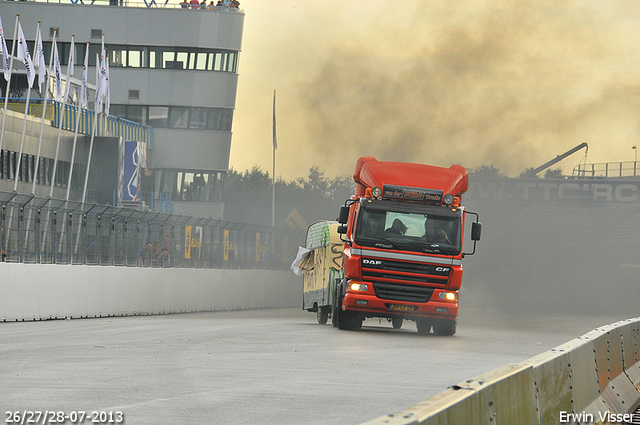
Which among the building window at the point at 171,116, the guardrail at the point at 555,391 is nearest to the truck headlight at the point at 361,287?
the guardrail at the point at 555,391

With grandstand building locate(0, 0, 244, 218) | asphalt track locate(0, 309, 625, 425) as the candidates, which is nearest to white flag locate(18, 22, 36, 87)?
asphalt track locate(0, 309, 625, 425)

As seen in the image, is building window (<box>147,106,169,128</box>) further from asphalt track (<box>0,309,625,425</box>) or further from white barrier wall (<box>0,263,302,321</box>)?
asphalt track (<box>0,309,625,425</box>)

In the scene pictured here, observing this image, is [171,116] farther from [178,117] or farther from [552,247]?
[552,247]

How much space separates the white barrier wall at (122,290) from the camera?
23.2m

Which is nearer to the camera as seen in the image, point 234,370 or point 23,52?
point 234,370

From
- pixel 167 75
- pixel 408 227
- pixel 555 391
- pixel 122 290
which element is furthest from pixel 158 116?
pixel 555 391

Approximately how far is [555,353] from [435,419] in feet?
11.9

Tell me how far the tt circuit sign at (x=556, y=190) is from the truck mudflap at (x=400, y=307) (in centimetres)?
4319

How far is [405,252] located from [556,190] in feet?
151

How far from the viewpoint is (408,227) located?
21312 millimetres

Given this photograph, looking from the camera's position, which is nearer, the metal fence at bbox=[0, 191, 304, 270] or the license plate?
the license plate

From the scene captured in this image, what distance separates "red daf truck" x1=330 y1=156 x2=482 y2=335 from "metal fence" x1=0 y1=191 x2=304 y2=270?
7607 millimetres

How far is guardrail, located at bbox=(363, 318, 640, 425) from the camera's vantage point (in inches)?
185

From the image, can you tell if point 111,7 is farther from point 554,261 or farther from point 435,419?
point 435,419
